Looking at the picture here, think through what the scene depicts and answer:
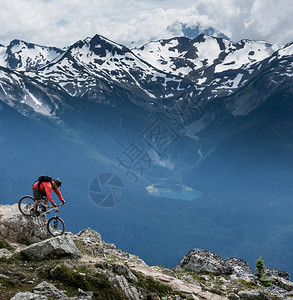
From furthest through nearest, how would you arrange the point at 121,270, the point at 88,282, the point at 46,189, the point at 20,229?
the point at 20,229
the point at 46,189
the point at 121,270
the point at 88,282

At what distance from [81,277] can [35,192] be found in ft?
28.6

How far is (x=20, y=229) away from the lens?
24.7m

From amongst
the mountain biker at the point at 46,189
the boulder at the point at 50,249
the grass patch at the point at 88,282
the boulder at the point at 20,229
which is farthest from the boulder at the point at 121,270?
the boulder at the point at 20,229

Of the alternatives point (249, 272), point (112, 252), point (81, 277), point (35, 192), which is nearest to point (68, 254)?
point (81, 277)

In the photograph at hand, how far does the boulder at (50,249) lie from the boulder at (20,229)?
5.30 metres

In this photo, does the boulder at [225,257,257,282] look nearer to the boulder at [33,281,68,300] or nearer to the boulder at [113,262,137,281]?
the boulder at [113,262,137,281]

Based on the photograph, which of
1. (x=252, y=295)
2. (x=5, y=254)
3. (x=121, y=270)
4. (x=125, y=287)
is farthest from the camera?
(x=252, y=295)

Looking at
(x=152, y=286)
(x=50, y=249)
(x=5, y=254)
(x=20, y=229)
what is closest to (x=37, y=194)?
(x=20, y=229)

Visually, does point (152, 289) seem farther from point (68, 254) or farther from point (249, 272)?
point (249, 272)

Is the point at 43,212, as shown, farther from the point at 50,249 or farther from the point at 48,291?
the point at 48,291

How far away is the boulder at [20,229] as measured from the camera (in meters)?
24.4

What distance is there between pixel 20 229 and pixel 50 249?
6.85 meters

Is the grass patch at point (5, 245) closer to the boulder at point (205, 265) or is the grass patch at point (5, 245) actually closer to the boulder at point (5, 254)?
the boulder at point (5, 254)

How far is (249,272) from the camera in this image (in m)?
35.3
